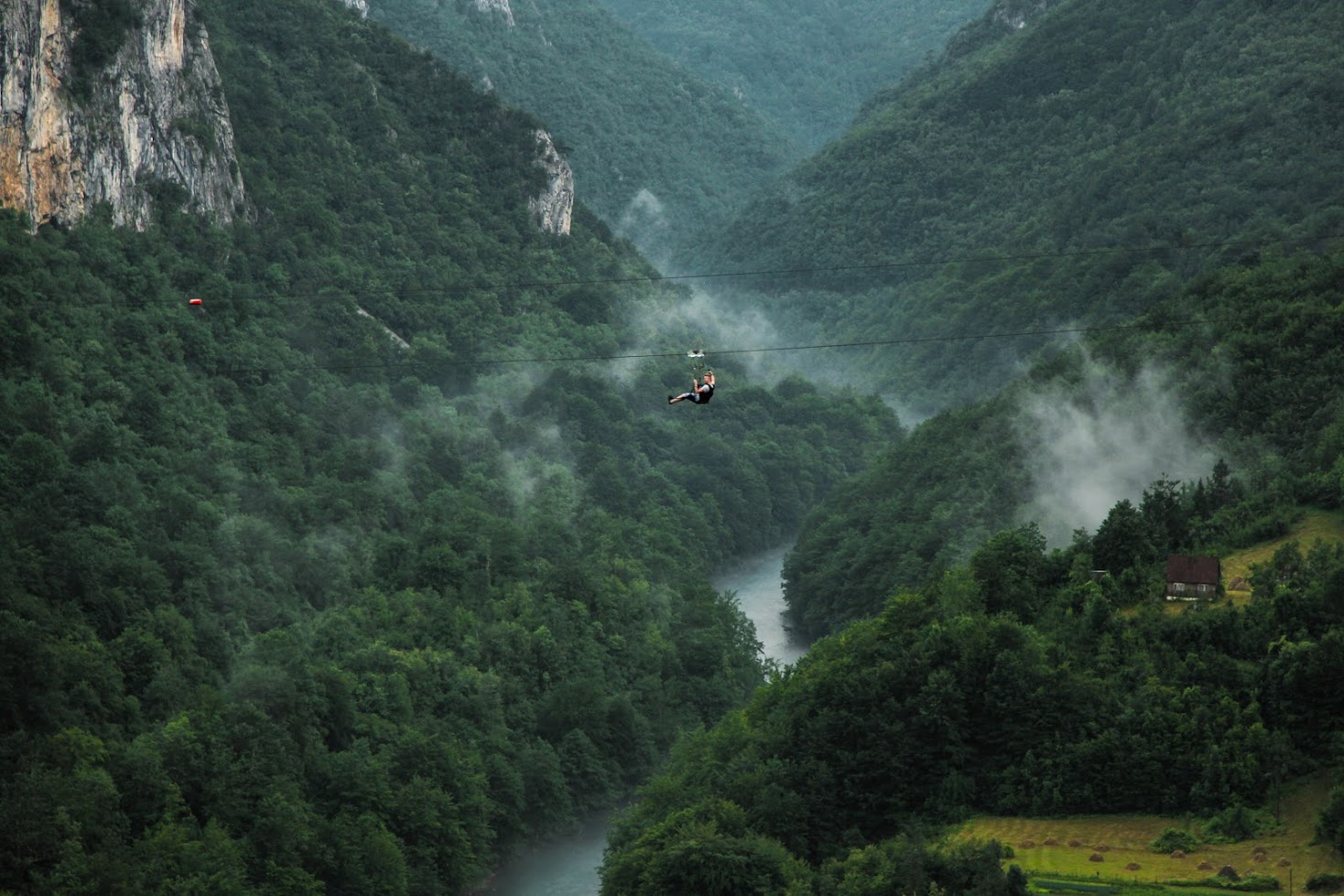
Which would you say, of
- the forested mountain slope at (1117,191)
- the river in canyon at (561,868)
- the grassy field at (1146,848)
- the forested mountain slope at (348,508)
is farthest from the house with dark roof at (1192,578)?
the forested mountain slope at (1117,191)

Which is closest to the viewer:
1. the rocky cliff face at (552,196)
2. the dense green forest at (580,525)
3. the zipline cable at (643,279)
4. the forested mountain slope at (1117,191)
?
the dense green forest at (580,525)

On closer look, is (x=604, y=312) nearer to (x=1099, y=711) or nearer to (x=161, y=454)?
(x=161, y=454)

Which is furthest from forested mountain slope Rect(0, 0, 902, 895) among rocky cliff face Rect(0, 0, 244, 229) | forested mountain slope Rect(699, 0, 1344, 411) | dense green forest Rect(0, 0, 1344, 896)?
forested mountain slope Rect(699, 0, 1344, 411)

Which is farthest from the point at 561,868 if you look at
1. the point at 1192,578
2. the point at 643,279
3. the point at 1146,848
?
the point at 643,279

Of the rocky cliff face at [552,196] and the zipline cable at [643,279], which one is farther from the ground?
the rocky cliff face at [552,196]

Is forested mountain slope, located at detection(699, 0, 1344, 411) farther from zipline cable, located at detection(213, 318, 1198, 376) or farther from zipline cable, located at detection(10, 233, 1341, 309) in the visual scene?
zipline cable, located at detection(213, 318, 1198, 376)

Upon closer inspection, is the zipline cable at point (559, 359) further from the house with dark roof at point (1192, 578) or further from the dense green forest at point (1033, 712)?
the house with dark roof at point (1192, 578)

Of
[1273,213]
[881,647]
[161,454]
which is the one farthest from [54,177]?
[1273,213]

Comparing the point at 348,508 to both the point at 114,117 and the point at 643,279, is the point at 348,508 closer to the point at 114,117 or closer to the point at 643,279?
the point at 114,117
